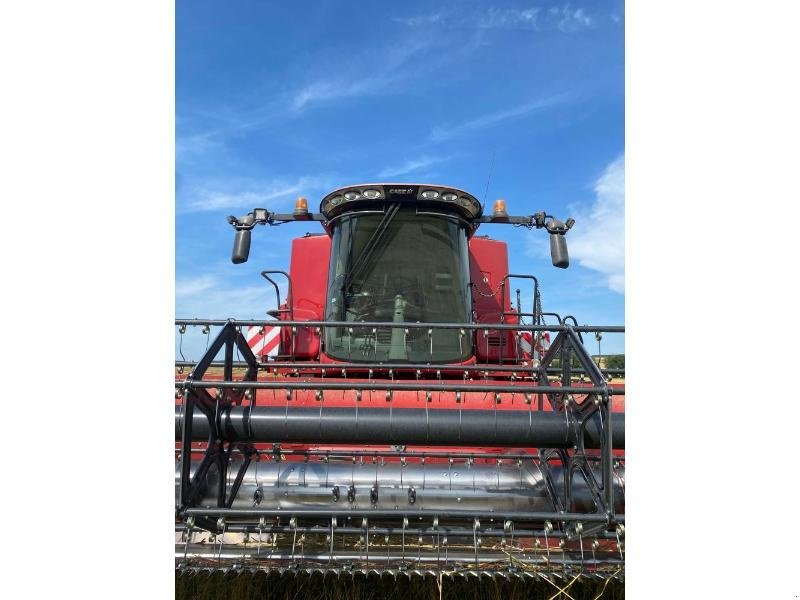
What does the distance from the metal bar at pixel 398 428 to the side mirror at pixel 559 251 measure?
2009 mm

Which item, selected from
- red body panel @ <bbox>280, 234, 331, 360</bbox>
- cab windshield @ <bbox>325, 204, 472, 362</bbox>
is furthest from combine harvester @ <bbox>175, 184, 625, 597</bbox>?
red body panel @ <bbox>280, 234, 331, 360</bbox>

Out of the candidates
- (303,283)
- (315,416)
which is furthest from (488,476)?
(303,283)

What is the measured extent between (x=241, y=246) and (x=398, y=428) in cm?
262

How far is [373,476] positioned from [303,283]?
390 cm

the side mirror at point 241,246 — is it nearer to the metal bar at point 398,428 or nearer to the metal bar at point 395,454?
the metal bar at point 395,454

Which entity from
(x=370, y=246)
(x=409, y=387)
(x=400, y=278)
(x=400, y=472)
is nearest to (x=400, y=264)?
(x=400, y=278)

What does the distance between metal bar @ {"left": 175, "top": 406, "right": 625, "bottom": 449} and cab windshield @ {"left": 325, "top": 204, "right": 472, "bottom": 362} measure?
181cm

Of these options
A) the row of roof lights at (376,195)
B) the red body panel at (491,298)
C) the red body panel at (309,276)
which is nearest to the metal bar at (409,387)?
the red body panel at (491,298)

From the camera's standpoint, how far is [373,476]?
2902mm

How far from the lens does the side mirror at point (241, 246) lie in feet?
14.3

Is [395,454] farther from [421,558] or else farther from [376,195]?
[376,195]

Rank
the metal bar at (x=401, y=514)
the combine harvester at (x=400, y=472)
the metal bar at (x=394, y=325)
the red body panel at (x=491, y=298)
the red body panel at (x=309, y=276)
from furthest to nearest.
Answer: the red body panel at (x=309, y=276) < the red body panel at (x=491, y=298) < the metal bar at (x=394, y=325) < the combine harvester at (x=400, y=472) < the metal bar at (x=401, y=514)

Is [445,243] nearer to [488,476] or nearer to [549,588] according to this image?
[488,476]

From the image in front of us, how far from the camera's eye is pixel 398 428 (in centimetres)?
245
